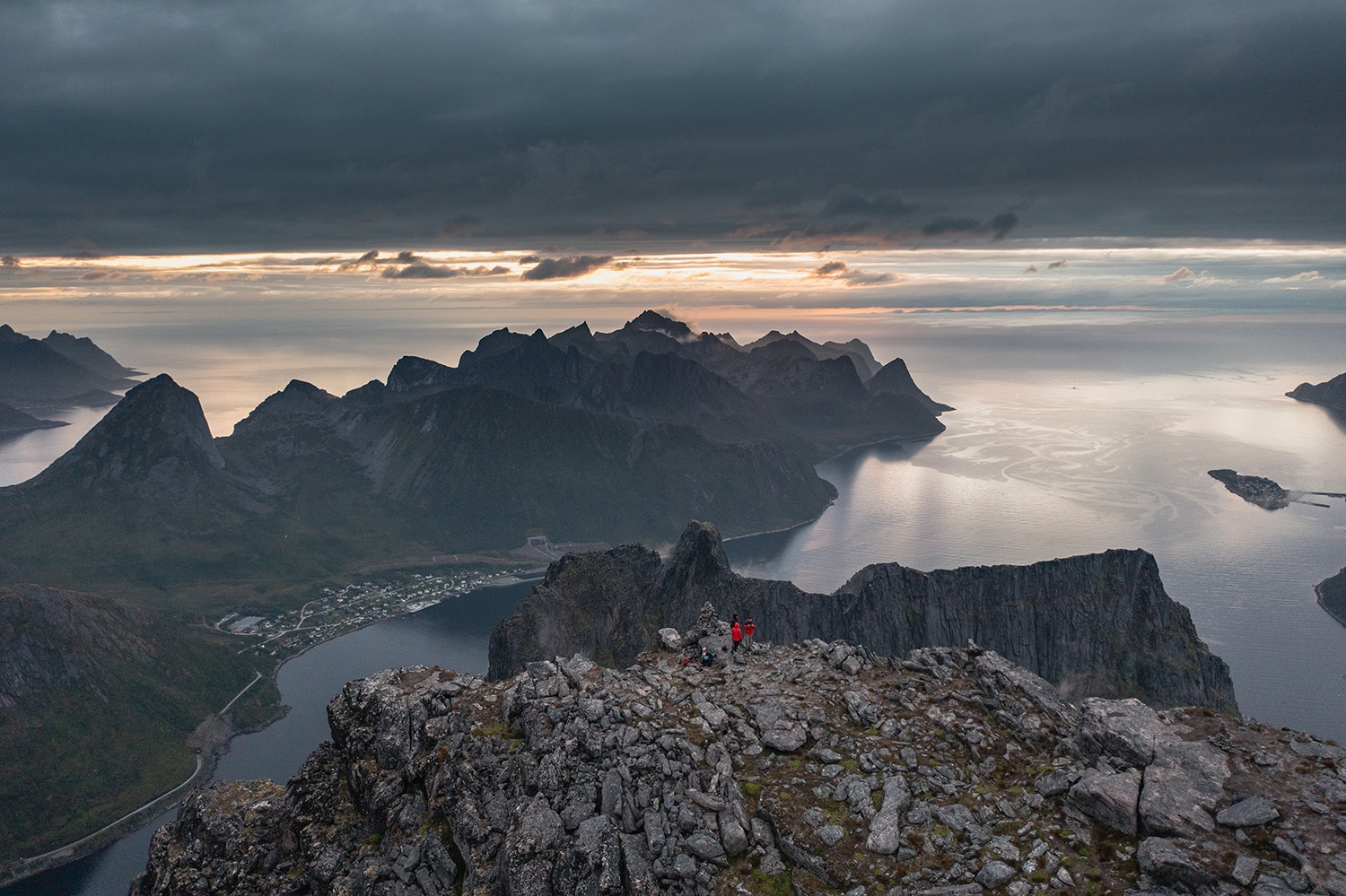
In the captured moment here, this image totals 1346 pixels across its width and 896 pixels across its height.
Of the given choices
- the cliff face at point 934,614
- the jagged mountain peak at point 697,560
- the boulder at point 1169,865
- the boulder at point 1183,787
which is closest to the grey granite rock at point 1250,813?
the boulder at point 1183,787

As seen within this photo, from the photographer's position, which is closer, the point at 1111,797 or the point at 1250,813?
the point at 1250,813

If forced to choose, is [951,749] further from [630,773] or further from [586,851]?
[586,851]

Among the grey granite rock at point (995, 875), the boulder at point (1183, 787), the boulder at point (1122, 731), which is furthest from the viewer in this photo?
the boulder at point (1122, 731)

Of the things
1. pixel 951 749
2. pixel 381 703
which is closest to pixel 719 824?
pixel 951 749

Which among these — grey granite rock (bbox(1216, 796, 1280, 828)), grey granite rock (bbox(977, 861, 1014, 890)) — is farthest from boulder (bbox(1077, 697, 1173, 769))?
grey granite rock (bbox(977, 861, 1014, 890))

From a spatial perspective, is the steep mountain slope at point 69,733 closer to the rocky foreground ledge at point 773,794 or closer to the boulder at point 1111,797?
Result: the rocky foreground ledge at point 773,794

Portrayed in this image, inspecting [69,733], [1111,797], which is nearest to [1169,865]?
[1111,797]

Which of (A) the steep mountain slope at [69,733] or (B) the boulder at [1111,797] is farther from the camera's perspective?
(A) the steep mountain slope at [69,733]

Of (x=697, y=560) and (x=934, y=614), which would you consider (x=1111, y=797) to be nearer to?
(x=934, y=614)
